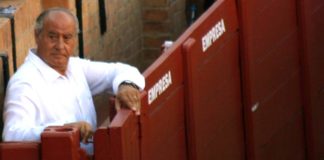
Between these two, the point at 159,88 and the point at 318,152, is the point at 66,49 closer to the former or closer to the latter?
the point at 159,88

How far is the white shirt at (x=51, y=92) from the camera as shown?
6.85 meters

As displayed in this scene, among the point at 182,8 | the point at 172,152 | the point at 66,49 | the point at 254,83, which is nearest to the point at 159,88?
the point at 172,152

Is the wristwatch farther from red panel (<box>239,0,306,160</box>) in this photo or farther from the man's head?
red panel (<box>239,0,306,160</box>)

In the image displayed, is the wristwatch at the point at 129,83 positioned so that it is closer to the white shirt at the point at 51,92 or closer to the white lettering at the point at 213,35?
the white shirt at the point at 51,92

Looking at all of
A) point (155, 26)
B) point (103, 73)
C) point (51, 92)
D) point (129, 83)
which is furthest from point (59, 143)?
point (155, 26)

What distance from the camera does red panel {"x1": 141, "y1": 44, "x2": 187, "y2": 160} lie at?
7848mm

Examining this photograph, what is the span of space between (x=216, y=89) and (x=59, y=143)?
2487mm

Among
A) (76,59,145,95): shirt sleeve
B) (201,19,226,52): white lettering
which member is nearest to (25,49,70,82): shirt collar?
(76,59,145,95): shirt sleeve

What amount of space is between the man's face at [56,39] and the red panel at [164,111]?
2.12 feet

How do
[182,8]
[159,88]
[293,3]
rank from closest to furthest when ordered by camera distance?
[159,88]
[293,3]
[182,8]

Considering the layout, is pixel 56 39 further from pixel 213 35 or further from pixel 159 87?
pixel 213 35

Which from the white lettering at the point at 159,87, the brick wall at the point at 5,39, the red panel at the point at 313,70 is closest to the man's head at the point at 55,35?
the brick wall at the point at 5,39

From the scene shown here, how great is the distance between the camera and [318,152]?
416 inches

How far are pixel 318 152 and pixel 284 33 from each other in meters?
0.96
